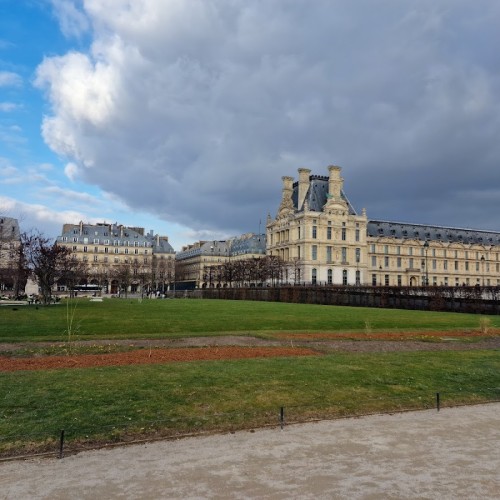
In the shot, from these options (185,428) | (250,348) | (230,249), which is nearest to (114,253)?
(230,249)

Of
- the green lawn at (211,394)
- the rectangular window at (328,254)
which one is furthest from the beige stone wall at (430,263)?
the green lawn at (211,394)

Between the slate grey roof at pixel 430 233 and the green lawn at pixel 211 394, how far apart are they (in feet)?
361

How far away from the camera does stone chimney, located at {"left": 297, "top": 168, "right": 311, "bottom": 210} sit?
109688mm

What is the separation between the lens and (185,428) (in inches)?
342

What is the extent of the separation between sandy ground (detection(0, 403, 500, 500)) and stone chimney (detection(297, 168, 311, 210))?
10245cm

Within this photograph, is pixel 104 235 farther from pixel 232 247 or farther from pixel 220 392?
pixel 220 392

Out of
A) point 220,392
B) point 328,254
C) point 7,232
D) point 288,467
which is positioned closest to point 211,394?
point 220,392

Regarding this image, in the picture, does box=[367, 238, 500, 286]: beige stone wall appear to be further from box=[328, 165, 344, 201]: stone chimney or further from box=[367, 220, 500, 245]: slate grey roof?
box=[328, 165, 344, 201]: stone chimney

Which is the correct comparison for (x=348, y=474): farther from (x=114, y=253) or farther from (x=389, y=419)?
(x=114, y=253)

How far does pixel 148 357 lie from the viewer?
15.8 meters

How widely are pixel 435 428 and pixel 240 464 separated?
4161 millimetres

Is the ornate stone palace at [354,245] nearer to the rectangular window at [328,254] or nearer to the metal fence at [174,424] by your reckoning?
the rectangular window at [328,254]

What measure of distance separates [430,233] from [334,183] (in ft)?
121

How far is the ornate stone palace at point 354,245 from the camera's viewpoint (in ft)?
351
